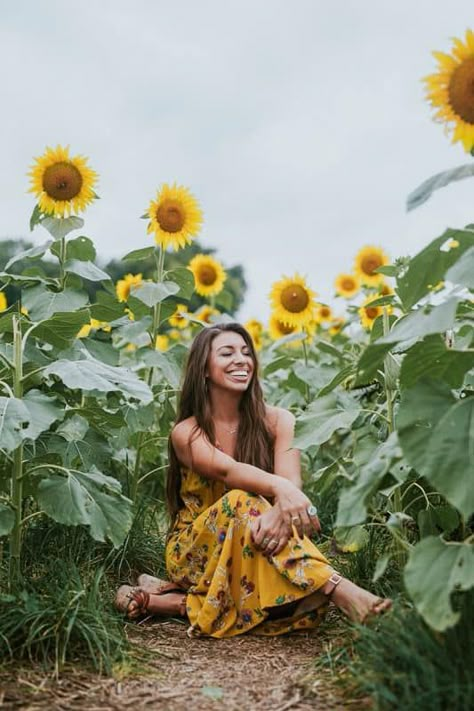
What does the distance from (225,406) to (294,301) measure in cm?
156

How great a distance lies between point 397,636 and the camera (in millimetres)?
2160

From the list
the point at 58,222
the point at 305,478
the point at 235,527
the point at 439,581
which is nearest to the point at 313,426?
the point at 235,527

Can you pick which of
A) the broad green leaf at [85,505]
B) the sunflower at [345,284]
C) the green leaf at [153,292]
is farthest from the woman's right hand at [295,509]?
the sunflower at [345,284]

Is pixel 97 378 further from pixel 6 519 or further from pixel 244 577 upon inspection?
pixel 244 577

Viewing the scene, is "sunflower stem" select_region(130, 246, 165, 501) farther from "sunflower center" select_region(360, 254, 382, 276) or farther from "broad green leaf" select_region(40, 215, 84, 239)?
"sunflower center" select_region(360, 254, 382, 276)

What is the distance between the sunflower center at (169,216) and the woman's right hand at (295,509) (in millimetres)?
1643

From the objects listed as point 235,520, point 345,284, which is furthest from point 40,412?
point 345,284

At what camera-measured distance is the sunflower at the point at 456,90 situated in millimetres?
2250

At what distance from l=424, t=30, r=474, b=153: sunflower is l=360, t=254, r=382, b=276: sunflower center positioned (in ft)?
10.8

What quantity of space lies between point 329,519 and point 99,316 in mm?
1553

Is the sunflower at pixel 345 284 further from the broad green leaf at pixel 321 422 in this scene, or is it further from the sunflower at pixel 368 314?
the broad green leaf at pixel 321 422

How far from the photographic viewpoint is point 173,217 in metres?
4.19

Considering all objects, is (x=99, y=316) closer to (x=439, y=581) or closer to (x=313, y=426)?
(x=313, y=426)

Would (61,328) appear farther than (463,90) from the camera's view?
Yes
